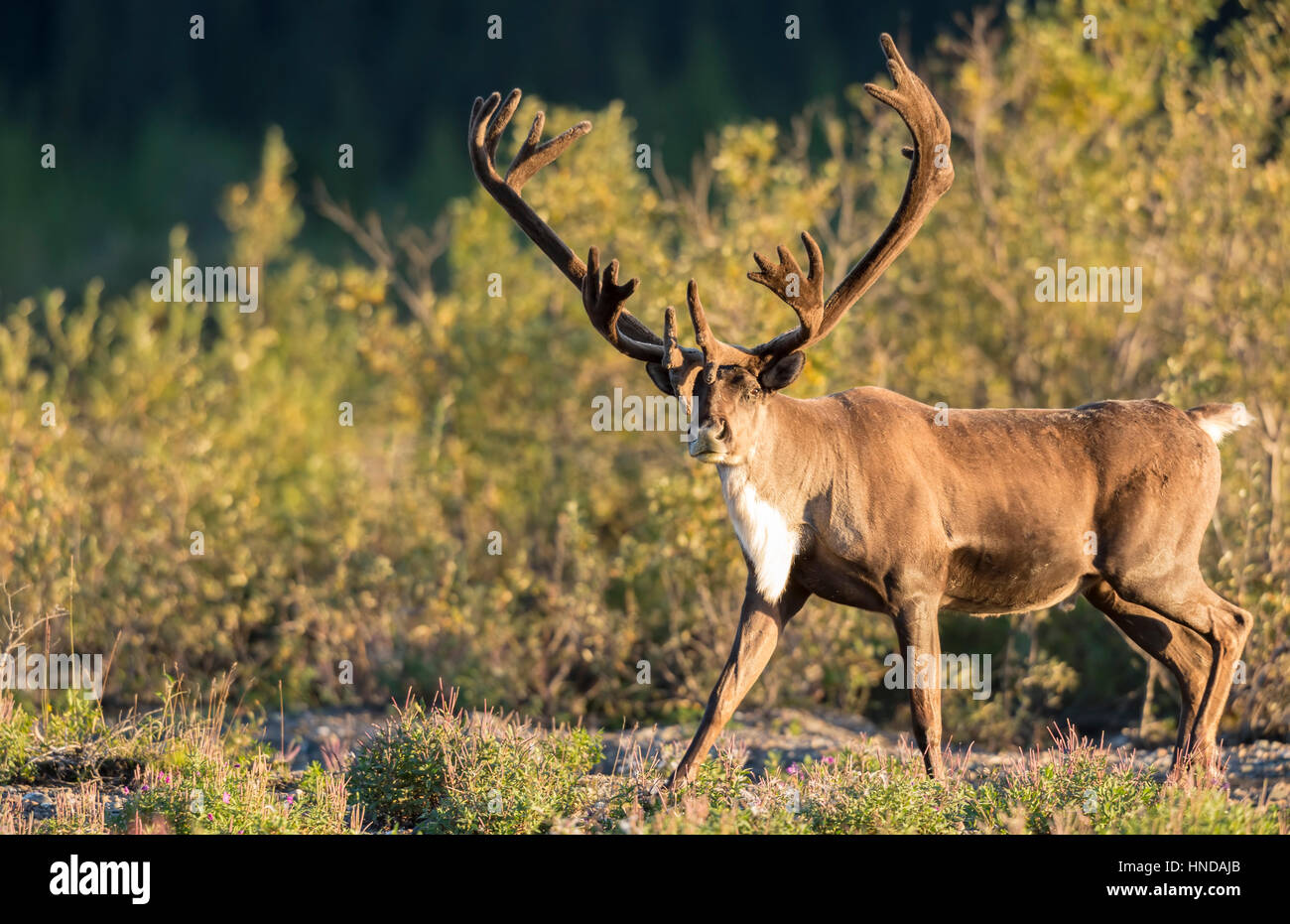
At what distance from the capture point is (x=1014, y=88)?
47.3ft

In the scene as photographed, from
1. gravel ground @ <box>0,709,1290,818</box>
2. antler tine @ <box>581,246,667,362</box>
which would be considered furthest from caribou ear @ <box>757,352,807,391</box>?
gravel ground @ <box>0,709,1290,818</box>

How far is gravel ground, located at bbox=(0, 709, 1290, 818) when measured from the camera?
8344 millimetres

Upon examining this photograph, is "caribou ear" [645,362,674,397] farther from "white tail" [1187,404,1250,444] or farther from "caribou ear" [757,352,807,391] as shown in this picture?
"white tail" [1187,404,1250,444]

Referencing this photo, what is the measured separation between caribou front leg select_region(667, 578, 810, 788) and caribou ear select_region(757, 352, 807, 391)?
3.05 feet

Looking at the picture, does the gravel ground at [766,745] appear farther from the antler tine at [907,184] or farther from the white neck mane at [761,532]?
the antler tine at [907,184]

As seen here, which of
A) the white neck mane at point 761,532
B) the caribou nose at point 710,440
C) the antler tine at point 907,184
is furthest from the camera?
the antler tine at point 907,184

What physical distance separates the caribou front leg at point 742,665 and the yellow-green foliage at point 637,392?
134 inches

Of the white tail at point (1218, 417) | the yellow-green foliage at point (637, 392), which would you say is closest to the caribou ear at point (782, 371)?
the white tail at point (1218, 417)

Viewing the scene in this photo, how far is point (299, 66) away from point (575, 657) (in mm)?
60740

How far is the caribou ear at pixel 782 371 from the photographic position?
24.6 feet

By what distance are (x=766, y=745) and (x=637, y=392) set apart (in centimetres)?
424

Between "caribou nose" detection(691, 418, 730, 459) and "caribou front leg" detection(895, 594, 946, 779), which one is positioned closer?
"caribou nose" detection(691, 418, 730, 459)

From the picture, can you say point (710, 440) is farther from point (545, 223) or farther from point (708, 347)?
point (545, 223)

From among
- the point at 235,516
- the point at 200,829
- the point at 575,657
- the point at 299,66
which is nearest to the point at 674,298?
the point at 575,657
